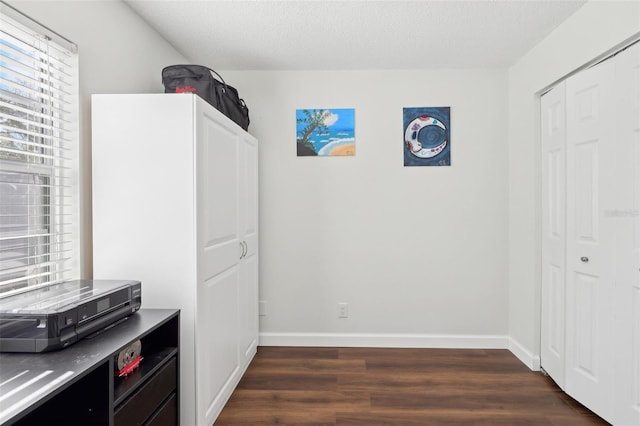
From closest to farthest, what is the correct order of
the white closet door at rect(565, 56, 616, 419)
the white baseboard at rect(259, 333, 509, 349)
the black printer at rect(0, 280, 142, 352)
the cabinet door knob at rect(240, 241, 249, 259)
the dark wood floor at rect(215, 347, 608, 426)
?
the black printer at rect(0, 280, 142, 352), the white closet door at rect(565, 56, 616, 419), the dark wood floor at rect(215, 347, 608, 426), the cabinet door knob at rect(240, 241, 249, 259), the white baseboard at rect(259, 333, 509, 349)

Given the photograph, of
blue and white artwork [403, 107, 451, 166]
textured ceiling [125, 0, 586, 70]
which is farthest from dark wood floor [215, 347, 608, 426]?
textured ceiling [125, 0, 586, 70]

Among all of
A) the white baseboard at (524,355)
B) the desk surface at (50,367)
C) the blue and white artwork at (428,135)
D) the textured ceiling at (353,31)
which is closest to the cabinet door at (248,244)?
the textured ceiling at (353,31)

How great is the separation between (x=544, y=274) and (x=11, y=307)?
317cm

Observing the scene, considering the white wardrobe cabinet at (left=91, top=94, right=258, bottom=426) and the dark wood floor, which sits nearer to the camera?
the white wardrobe cabinet at (left=91, top=94, right=258, bottom=426)

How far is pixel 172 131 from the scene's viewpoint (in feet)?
6.25

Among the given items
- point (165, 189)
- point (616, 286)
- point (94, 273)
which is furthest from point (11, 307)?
point (616, 286)

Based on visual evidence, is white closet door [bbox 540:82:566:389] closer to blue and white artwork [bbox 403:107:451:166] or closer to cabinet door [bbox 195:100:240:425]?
blue and white artwork [bbox 403:107:451:166]

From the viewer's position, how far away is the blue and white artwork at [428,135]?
3.31 metres

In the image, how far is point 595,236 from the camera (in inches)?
88.3

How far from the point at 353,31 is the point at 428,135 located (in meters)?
1.18

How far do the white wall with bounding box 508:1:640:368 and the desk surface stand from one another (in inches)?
108

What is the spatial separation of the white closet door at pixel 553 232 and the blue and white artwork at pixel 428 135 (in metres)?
0.75

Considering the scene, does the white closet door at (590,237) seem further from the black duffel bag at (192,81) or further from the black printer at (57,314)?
the black printer at (57,314)

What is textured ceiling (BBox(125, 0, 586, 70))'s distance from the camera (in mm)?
2291
